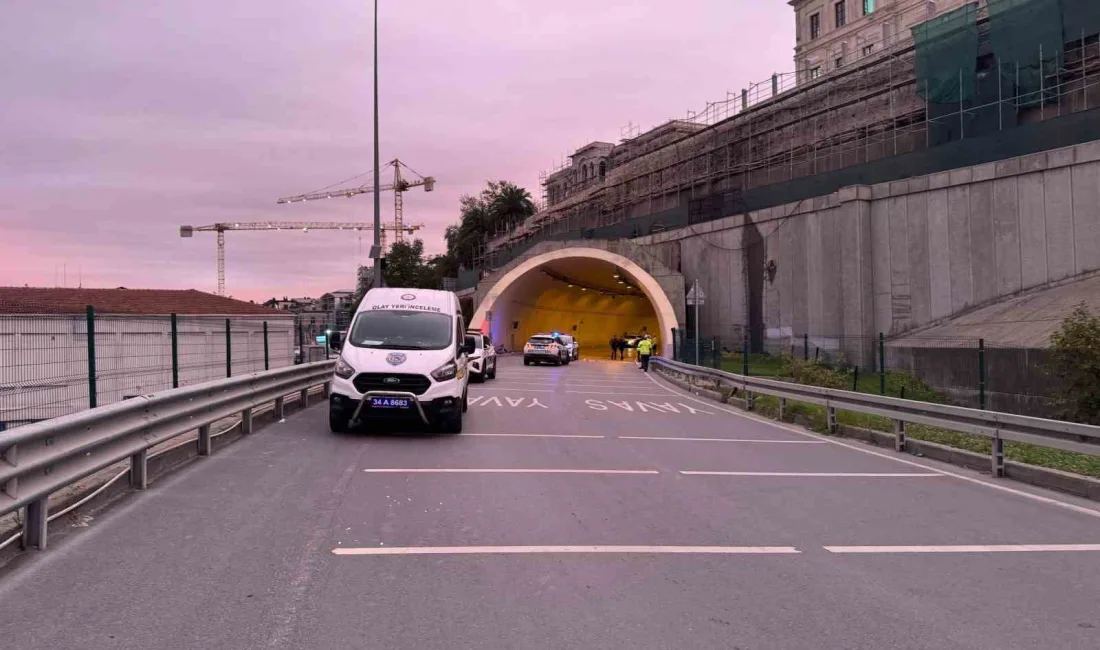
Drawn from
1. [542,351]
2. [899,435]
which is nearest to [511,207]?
[542,351]

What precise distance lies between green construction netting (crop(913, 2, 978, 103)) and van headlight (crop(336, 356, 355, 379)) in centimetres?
2723

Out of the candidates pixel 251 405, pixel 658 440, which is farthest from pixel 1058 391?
pixel 251 405

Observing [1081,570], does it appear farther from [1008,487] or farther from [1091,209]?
[1091,209]

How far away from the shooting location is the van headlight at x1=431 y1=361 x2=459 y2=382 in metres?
12.0

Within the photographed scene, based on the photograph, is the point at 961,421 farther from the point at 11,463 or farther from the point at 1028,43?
the point at 1028,43

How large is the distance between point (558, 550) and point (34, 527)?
381 centimetres

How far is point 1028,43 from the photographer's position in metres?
28.6

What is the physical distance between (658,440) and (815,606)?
7810 millimetres

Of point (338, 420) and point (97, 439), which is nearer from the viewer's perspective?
point (97, 439)

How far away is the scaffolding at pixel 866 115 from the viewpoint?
28250 mm

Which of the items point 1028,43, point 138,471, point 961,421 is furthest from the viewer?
point 1028,43

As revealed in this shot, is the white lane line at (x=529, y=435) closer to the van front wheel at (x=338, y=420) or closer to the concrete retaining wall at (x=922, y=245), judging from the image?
Result: the van front wheel at (x=338, y=420)

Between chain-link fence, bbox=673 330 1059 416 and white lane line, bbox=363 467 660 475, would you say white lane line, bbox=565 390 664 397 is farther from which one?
white lane line, bbox=363 467 660 475

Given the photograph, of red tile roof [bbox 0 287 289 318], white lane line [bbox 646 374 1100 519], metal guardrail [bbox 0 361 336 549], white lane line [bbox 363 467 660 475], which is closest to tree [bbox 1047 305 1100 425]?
white lane line [bbox 646 374 1100 519]
